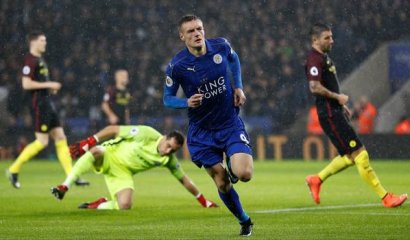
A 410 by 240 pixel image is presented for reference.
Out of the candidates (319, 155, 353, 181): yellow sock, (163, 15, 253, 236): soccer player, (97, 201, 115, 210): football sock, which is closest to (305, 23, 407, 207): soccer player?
(319, 155, 353, 181): yellow sock

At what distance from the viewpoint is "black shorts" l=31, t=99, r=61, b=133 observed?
643 inches

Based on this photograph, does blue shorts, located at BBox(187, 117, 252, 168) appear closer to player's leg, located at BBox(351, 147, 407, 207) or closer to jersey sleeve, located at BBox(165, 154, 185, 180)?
jersey sleeve, located at BBox(165, 154, 185, 180)

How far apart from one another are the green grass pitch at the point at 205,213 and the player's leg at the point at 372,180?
15cm

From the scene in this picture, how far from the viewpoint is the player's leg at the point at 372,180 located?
11.8 m

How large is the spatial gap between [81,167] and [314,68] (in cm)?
298

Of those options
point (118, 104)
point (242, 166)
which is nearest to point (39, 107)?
point (118, 104)

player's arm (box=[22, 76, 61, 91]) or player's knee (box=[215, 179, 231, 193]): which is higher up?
player's knee (box=[215, 179, 231, 193])

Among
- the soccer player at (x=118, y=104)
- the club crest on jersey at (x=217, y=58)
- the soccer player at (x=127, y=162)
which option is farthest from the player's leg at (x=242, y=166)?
the soccer player at (x=118, y=104)

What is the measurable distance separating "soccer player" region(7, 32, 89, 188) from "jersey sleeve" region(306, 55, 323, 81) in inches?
198

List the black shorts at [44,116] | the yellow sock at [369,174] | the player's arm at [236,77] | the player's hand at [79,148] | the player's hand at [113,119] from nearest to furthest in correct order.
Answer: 1. the player's arm at [236,77]
2. the yellow sock at [369,174]
3. the player's hand at [79,148]
4. the black shorts at [44,116]
5. the player's hand at [113,119]

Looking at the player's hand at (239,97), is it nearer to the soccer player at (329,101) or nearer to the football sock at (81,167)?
the soccer player at (329,101)

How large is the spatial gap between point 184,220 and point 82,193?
4809 millimetres

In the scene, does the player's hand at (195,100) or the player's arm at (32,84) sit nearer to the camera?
the player's hand at (195,100)

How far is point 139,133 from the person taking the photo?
498 inches
